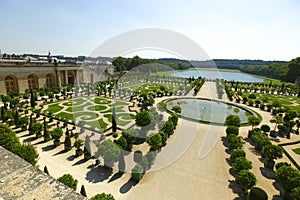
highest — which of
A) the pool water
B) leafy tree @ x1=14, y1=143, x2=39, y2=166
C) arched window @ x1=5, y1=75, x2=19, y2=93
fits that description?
arched window @ x1=5, y1=75, x2=19, y2=93

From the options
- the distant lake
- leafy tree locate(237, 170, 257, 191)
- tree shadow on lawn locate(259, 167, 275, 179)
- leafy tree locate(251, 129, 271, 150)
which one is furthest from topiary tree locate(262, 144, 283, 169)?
the distant lake

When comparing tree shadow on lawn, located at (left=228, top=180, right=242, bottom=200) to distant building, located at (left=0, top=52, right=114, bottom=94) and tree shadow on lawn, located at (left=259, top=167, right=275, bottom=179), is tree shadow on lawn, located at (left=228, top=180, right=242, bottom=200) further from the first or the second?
distant building, located at (left=0, top=52, right=114, bottom=94)

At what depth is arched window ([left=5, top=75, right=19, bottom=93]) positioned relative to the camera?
3194cm

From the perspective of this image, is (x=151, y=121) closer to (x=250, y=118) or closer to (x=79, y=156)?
(x=79, y=156)

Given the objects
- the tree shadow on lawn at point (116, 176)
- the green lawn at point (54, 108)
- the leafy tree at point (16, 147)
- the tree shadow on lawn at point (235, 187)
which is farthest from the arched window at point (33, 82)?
the tree shadow on lawn at point (235, 187)

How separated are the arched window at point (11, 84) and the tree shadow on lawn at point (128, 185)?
33351 mm

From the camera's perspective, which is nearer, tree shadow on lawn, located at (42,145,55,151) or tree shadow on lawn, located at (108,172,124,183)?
tree shadow on lawn, located at (108,172,124,183)

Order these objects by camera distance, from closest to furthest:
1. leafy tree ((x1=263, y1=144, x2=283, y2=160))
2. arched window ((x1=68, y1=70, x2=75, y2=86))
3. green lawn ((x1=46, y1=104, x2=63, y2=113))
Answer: leafy tree ((x1=263, y1=144, x2=283, y2=160))
green lawn ((x1=46, y1=104, x2=63, y2=113))
arched window ((x1=68, y1=70, x2=75, y2=86))

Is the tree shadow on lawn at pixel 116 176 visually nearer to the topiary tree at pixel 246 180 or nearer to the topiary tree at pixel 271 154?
the topiary tree at pixel 246 180

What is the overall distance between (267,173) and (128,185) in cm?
910

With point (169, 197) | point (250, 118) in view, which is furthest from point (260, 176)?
point (250, 118)

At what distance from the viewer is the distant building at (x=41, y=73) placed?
3164 centimetres

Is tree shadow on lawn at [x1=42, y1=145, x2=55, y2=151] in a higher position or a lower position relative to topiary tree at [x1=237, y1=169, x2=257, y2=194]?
lower

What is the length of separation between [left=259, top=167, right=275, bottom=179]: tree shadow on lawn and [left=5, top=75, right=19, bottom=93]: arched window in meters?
39.6
